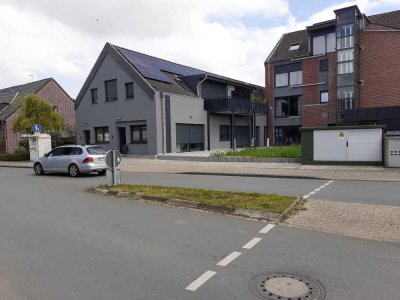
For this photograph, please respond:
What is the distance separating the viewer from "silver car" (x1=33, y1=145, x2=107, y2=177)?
623 inches

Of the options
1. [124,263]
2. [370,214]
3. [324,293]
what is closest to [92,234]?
[124,263]

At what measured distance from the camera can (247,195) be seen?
9.08m

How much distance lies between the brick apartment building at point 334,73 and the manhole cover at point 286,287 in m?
25.9

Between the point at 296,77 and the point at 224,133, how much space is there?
10.4 m

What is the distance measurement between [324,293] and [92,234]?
402 centimetres

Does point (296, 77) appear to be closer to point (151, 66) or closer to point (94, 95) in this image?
point (151, 66)

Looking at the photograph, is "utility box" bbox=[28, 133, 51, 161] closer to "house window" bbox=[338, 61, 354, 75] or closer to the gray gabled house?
the gray gabled house

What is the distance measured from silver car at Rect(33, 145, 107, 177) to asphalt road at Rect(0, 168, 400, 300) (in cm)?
803

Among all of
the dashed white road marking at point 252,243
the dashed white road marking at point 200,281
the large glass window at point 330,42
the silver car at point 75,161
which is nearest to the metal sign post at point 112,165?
the silver car at point 75,161

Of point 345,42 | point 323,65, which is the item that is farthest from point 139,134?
point 345,42

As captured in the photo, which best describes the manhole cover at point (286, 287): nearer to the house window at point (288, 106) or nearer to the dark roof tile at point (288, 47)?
the house window at point (288, 106)

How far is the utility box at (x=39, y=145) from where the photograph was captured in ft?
83.7

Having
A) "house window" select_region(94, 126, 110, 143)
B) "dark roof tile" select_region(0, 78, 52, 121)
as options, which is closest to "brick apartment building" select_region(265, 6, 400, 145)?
"house window" select_region(94, 126, 110, 143)

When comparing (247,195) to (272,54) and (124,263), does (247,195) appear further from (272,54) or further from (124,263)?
(272,54)
